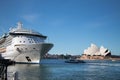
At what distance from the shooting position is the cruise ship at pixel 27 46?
234 ft

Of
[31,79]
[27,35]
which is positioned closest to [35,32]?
[27,35]

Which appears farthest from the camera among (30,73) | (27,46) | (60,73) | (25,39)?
(25,39)

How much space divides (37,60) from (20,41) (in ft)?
24.6

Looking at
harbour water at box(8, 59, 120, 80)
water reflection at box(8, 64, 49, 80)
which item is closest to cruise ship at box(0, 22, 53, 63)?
harbour water at box(8, 59, 120, 80)

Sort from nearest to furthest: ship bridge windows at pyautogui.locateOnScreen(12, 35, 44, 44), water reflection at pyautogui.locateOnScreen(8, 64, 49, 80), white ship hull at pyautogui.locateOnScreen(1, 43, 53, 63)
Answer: water reflection at pyautogui.locateOnScreen(8, 64, 49, 80)
white ship hull at pyautogui.locateOnScreen(1, 43, 53, 63)
ship bridge windows at pyautogui.locateOnScreen(12, 35, 44, 44)

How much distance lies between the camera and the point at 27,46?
71.2m

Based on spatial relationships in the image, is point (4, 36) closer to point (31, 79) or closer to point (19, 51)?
point (19, 51)

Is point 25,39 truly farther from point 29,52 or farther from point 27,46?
point 29,52

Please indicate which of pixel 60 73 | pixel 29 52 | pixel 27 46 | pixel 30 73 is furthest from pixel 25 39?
pixel 30 73

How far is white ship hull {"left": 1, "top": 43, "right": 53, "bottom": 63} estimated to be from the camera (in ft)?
233

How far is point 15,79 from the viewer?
18.4 metres

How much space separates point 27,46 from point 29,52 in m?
1.87

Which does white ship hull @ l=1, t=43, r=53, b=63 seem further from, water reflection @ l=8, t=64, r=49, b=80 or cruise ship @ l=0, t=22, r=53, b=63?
water reflection @ l=8, t=64, r=49, b=80

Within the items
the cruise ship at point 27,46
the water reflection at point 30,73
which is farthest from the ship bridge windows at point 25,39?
the water reflection at point 30,73
